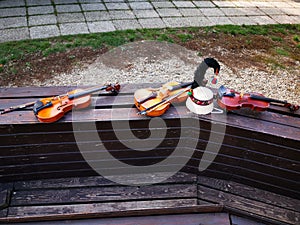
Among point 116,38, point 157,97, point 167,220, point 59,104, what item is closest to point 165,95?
point 157,97

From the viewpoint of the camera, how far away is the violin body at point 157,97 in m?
2.00

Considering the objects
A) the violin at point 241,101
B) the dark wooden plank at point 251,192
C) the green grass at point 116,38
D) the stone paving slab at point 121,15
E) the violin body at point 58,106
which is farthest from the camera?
the stone paving slab at point 121,15

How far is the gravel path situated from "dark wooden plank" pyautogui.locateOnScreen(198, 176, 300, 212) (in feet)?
4.78

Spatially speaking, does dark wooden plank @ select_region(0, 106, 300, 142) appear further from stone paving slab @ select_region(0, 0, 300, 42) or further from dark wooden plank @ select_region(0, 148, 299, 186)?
stone paving slab @ select_region(0, 0, 300, 42)

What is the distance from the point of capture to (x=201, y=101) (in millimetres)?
1994

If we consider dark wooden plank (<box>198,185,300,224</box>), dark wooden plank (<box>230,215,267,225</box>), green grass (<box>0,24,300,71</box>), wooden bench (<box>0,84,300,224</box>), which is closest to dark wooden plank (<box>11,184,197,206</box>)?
wooden bench (<box>0,84,300,224</box>)

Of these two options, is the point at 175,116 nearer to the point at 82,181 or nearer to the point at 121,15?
the point at 82,181

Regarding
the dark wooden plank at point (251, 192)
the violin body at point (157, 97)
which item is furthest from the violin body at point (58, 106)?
the dark wooden plank at point (251, 192)

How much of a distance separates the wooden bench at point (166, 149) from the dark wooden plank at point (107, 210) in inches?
1.0

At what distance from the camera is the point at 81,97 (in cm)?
204

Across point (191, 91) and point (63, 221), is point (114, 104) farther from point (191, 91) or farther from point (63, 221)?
point (63, 221)

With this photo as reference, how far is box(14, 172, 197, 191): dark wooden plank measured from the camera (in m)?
2.27

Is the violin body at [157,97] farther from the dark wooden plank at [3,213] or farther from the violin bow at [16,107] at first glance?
the dark wooden plank at [3,213]

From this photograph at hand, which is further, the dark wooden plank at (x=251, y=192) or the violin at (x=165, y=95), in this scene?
the dark wooden plank at (x=251, y=192)
